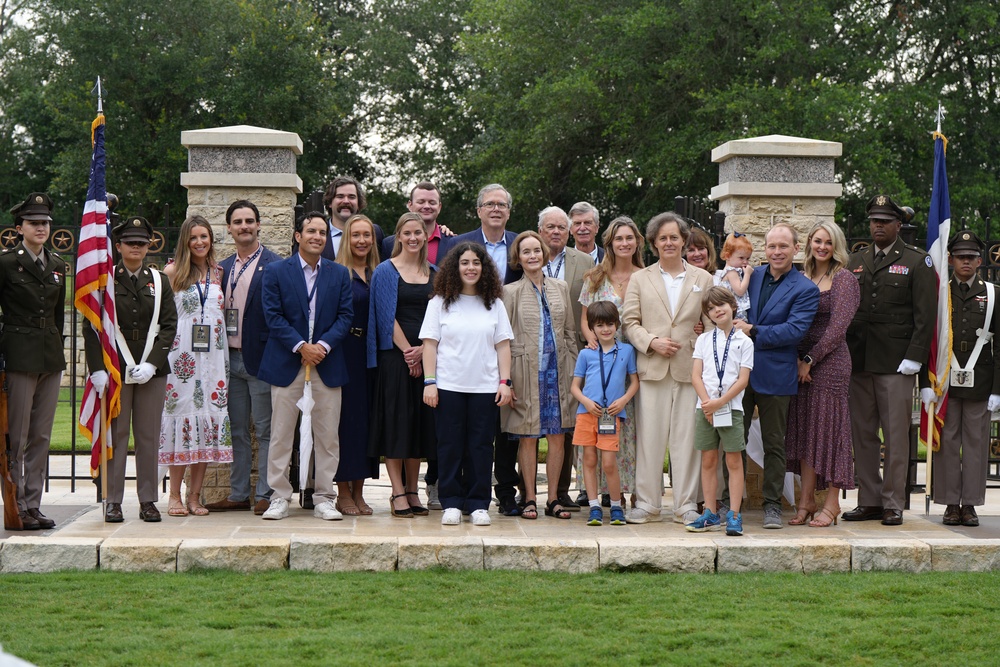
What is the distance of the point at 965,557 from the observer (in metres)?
6.49

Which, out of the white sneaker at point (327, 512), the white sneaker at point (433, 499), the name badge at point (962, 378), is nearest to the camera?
the white sneaker at point (327, 512)

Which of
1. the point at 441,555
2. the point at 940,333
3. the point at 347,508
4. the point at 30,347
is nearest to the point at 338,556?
the point at 441,555

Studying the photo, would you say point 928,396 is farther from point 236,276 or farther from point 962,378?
point 236,276

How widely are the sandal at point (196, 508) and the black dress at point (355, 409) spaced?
0.91 metres

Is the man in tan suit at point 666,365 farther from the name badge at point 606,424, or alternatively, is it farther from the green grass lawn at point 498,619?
the green grass lawn at point 498,619

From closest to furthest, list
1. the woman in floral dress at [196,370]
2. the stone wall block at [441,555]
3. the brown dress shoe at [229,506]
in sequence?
the stone wall block at [441,555] < the woman in floral dress at [196,370] < the brown dress shoe at [229,506]

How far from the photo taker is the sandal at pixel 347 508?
25.3 ft

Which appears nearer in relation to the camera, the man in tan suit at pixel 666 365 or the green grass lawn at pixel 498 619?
the green grass lawn at pixel 498 619

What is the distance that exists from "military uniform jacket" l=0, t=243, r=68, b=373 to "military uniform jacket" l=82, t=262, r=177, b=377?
0.21 metres

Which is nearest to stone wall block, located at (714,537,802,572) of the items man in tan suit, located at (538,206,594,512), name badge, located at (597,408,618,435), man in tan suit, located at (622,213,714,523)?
man in tan suit, located at (622,213,714,523)

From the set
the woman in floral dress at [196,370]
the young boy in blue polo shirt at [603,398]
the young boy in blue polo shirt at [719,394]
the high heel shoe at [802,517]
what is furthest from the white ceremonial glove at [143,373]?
the high heel shoe at [802,517]

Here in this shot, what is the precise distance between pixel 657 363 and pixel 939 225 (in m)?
2.30

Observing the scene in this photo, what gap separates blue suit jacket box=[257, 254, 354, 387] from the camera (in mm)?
7363

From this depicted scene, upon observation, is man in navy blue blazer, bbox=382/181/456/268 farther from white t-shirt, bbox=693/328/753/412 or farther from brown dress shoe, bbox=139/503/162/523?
brown dress shoe, bbox=139/503/162/523
